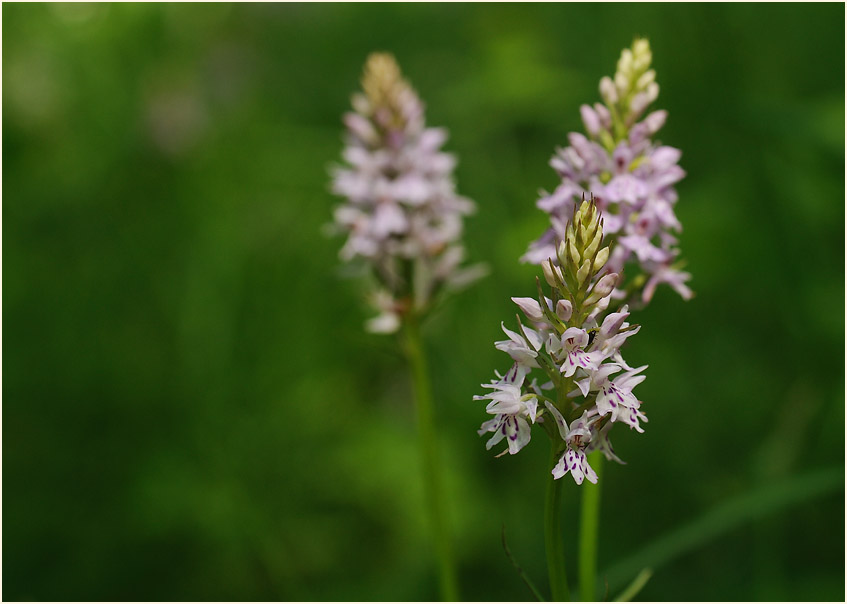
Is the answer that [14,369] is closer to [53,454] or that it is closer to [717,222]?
[53,454]

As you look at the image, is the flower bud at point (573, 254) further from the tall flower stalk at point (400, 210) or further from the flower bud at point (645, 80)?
the tall flower stalk at point (400, 210)

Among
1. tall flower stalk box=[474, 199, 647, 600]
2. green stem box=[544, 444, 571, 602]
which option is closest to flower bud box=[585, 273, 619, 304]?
tall flower stalk box=[474, 199, 647, 600]

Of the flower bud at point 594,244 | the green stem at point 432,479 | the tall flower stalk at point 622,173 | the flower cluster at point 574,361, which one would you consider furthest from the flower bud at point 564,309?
the green stem at point 432,479

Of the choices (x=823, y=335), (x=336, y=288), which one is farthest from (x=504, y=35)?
(x=823, y=335)

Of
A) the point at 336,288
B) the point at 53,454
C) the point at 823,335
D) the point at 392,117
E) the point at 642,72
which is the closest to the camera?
the point at 642,72

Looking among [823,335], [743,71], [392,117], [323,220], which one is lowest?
[823,335]

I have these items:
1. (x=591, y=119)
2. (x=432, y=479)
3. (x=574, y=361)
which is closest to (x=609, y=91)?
(x=591, y=119)
